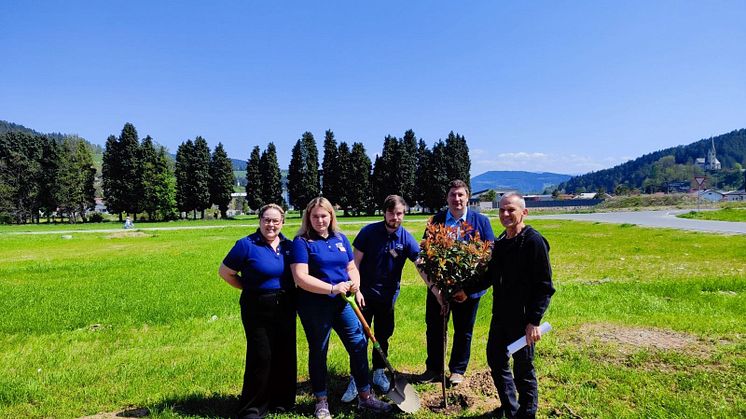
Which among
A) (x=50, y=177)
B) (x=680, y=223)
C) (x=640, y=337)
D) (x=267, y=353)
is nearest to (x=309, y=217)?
(x=267, y=353)

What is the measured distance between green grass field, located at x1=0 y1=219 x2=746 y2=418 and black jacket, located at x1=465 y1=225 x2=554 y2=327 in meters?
1.31

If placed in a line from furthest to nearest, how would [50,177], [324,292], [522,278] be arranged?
1. [50,177]
2. [324,292]
3. [522,278]

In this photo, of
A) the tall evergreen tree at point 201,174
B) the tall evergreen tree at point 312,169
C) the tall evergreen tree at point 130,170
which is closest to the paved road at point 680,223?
the tall evergreen tree at point 312,169

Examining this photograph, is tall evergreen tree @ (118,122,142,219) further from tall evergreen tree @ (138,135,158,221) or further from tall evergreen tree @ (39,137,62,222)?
tall evergreen tree @ (39,137,62,222)

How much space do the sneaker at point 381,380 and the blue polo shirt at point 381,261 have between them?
94cm

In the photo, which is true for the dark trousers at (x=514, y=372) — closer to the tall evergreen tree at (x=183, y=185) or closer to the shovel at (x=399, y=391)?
the shovel at (x=399, y=391)

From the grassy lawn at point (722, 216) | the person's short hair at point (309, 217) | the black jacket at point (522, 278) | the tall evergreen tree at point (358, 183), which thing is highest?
the tall evergreen tree at point (358, 183)

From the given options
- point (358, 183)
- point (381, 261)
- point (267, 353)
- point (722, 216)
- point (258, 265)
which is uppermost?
point (358, 183)

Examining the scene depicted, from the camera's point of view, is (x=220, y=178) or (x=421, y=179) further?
(x=421, y=179)

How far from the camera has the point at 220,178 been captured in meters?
71.2

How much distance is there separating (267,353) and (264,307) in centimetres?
52

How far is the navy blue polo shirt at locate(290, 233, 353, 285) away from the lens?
4352mm

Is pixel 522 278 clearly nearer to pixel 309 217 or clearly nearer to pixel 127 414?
pixel 309 217

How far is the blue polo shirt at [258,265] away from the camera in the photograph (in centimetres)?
434
